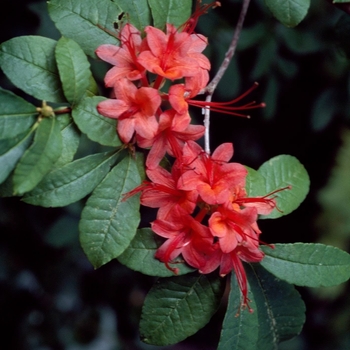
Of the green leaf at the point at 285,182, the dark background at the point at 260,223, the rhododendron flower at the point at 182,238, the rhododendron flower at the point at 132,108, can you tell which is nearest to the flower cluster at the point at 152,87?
the rhododendron flower at the point at 132,108

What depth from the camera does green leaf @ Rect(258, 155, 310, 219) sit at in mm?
1260

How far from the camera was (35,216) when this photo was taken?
2117 millimetres

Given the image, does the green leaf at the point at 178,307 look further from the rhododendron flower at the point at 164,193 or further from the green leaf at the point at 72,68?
the green leaf at the point at 72,68

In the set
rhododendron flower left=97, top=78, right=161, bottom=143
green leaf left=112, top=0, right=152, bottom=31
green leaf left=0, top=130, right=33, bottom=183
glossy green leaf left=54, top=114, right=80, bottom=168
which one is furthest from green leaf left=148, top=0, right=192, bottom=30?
green leaf left=0, top=130, right=33, bottom=183

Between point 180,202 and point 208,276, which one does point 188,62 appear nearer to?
point 180,202

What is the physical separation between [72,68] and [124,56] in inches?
4.4

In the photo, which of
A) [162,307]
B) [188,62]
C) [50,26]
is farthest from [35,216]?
[188,62]

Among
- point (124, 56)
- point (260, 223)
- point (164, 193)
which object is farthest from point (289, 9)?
point (260, 223)

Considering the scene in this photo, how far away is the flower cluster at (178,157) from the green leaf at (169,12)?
42 millimetres

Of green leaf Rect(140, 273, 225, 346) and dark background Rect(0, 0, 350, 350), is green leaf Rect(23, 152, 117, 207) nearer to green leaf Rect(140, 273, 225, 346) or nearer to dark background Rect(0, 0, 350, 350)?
green leaf Rect(140, 273, 225, 346)

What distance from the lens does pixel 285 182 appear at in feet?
4.21

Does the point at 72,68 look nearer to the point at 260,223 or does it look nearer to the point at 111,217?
the point at 111,217

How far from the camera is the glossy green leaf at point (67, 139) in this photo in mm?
1050

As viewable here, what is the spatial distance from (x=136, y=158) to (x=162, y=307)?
12.2 inches
